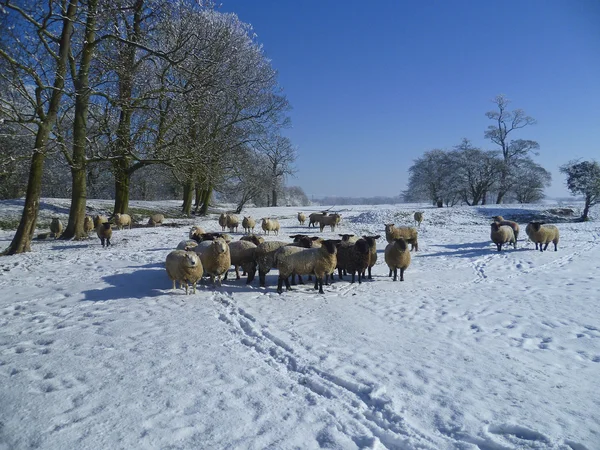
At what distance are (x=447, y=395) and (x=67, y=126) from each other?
17.4m

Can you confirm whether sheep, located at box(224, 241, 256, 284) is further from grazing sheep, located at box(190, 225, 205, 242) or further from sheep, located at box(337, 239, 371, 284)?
sheep, located at box(337, 239, 371, 284)

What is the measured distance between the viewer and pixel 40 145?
1130 cm

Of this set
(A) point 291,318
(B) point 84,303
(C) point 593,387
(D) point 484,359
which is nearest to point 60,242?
(B) point 84,303

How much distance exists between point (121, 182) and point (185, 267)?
40.1ft

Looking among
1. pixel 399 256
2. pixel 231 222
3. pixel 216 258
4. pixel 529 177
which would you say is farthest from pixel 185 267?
pixel 529 177

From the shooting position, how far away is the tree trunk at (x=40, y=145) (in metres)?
11.3

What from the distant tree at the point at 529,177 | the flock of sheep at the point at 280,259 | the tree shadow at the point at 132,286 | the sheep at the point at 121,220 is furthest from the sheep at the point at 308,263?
the distant tree at the point at 529,177

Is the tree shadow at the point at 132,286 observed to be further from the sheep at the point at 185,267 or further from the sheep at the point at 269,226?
the sheep at the point at 269,226

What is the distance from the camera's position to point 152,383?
4359 mm

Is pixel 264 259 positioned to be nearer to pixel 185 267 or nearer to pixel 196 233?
pixel 185 267

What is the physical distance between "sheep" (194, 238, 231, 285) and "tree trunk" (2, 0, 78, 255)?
6.48 meters

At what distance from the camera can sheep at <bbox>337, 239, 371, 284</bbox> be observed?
10211 millimetres

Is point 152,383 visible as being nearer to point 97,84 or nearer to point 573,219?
point 97,84

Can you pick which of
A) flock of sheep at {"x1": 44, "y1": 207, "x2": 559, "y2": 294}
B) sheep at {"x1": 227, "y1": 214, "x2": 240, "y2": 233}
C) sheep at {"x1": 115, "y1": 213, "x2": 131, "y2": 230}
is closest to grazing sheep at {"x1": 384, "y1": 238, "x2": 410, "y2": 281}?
flock of sheep at {"x1": 44, "y1": 207, "x2": 559, "y2": 294}
